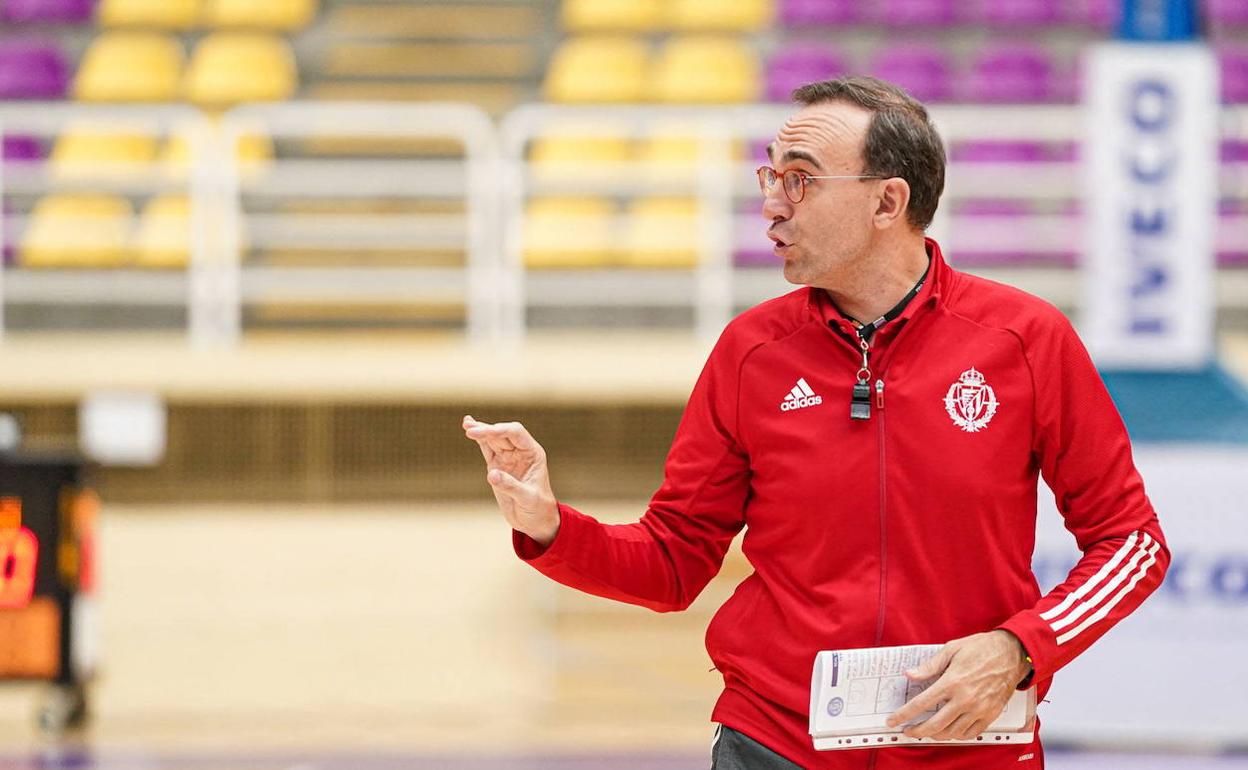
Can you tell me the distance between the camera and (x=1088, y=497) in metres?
2.37

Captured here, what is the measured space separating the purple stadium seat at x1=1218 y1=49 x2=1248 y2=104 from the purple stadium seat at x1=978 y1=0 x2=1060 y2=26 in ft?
3.85

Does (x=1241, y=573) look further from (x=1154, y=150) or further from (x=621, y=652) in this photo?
(x=621, y=652)

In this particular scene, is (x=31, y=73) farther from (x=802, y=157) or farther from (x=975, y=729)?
(x=975, y=729)

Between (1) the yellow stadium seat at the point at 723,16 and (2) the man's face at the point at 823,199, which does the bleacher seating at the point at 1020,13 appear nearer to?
(1) the yellow stadium seat at the point at 723,16

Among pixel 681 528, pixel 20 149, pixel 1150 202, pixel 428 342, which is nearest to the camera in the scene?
pixel 681 528

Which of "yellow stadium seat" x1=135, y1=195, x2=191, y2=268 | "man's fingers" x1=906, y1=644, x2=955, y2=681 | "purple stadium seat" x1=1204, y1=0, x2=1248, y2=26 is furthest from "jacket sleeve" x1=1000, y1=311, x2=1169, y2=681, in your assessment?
"purple stadium seat" x1=1204, y1=0, x2=1248, y2=26

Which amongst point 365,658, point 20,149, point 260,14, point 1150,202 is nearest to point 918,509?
point 1150,202

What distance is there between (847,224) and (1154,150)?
4.39 meters

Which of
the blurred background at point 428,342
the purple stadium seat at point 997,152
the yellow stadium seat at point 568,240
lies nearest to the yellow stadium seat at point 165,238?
the blurred background at point 428,342

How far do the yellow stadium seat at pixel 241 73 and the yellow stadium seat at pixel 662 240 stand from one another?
2.59m

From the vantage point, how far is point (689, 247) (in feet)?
32.9

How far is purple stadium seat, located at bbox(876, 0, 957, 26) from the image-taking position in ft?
39.2

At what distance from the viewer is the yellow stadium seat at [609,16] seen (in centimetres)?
1201

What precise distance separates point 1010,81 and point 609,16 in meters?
2.69
